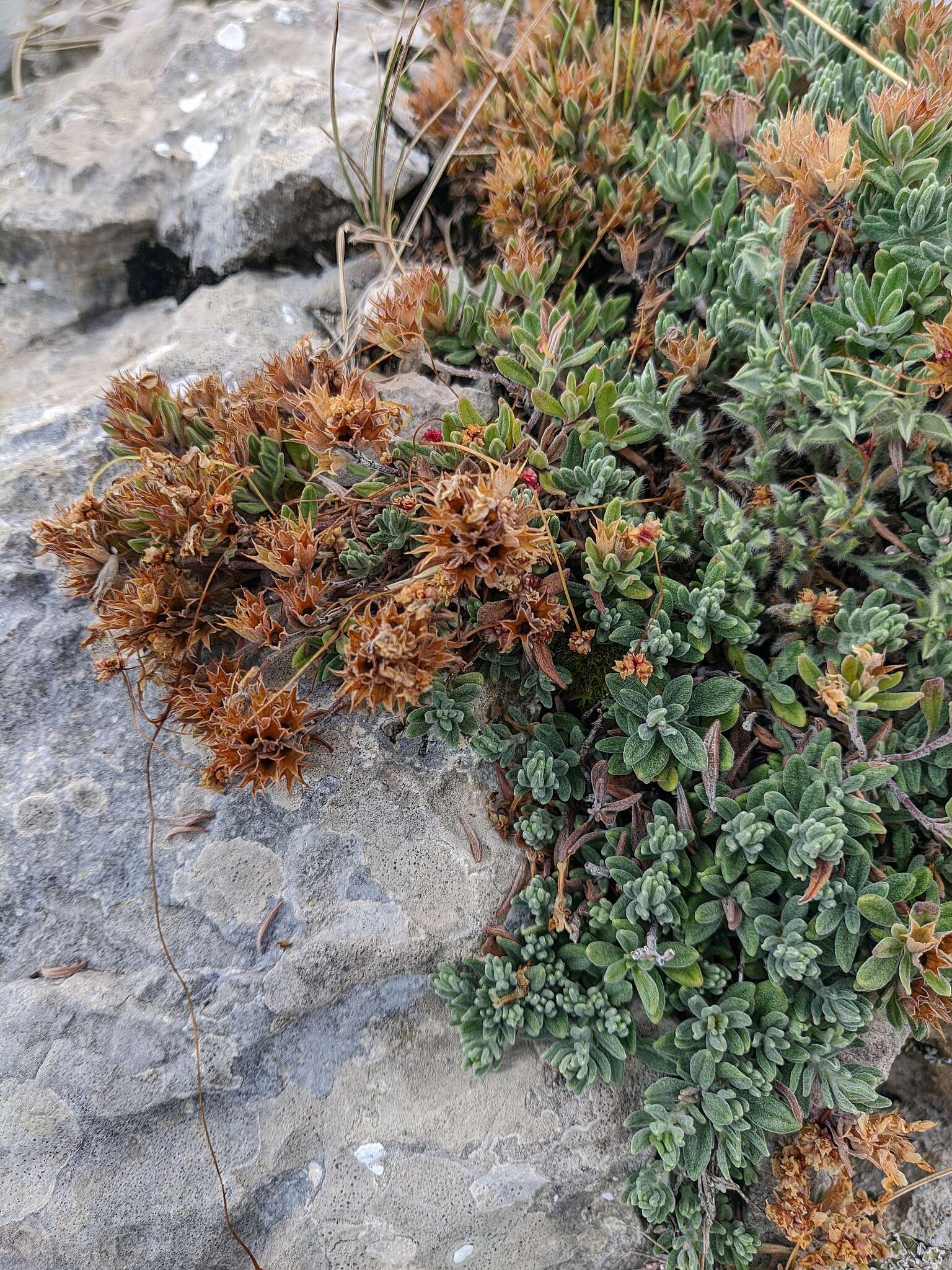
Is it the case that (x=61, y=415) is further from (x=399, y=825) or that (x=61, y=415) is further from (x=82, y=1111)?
(x=82, y=1111)

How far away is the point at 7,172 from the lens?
3816mm

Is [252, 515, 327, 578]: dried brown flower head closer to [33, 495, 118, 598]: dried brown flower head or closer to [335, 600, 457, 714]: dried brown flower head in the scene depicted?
[335, 600, 457, 714]: dried brown flower head

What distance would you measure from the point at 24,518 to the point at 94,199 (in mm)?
1645

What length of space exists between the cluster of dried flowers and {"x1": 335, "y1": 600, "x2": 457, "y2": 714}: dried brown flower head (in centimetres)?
8

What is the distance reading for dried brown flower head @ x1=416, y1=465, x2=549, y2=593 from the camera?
211cm

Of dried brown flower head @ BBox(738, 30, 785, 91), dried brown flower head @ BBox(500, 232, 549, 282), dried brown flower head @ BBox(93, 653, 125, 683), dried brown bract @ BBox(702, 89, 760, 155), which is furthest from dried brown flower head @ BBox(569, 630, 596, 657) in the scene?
dried brown flower head @ BBox(738, 30, 785, 91)

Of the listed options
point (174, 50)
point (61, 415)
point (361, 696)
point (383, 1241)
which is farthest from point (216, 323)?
point (383, 1241)

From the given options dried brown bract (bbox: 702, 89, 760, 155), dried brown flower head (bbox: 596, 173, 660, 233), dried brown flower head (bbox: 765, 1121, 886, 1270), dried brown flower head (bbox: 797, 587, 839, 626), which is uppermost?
dried brown bract (bbox: 702, 89, 760, 155)

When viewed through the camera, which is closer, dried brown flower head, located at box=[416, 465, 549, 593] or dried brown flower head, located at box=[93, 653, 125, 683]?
dried brown flower head, located at box=[416, 465, 549, 593]

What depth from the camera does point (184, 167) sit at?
3852mm

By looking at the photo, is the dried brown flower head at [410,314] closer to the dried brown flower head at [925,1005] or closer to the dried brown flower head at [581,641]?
the dried brown flower head at [581,641]

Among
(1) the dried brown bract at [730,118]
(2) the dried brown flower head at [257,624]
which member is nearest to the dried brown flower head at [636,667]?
(2) the dried brown flower head at [257,624]

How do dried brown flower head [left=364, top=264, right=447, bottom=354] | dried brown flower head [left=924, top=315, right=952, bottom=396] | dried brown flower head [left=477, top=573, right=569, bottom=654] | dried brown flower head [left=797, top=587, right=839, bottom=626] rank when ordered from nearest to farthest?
dried brown flower head [left=924, top=315, right=952, bottom=396]
dried brown flower head [left=477, top=573, right=569, bottom=654]
dried brown flower head [left=797, top=587, right=839, bottom=626]
dried brown flower head [left=364, top=264, right=447, bottom=354]

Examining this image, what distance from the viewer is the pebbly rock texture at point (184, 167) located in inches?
145
